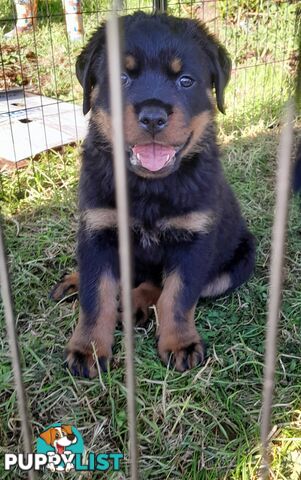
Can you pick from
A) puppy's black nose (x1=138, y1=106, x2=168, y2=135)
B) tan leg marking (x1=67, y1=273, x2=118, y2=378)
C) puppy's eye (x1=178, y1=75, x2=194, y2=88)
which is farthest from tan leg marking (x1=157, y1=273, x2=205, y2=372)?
puppy's eye (x1=178, y1=75, x2=194, y2=88)

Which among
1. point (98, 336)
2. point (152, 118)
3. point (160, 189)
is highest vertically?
point (152, 118)

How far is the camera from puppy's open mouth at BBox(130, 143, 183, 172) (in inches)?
72.5

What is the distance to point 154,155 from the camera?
1.86 metres

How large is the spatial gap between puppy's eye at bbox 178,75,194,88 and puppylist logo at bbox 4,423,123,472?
3.97ft

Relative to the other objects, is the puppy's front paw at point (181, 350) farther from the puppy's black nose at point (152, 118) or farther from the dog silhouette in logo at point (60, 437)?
the puppy's black nose at point (152, 118)

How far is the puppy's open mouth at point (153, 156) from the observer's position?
72.5 inches

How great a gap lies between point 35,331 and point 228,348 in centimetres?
77

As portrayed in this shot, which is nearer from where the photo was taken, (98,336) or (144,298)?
(98,336)

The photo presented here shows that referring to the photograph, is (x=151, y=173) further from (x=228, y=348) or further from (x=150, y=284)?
(x=228, y=348)

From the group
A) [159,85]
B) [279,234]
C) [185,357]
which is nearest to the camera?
[279,234]

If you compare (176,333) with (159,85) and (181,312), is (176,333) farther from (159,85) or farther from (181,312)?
(159,85)

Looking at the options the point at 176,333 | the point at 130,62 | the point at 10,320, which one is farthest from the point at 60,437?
the point at 130,62

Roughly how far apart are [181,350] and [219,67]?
1.06 m

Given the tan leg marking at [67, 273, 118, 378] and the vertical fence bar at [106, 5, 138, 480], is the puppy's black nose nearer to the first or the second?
the tan leg marking at [67, 273, 118, 378]
